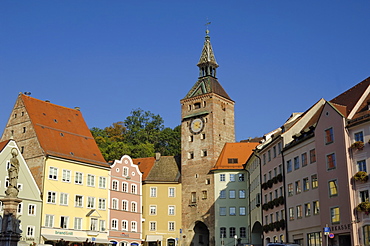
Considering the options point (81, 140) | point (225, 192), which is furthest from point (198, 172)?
point (81, 140)

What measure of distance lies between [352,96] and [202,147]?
38080 mm

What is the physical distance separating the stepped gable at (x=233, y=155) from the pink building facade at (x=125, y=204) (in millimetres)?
12372

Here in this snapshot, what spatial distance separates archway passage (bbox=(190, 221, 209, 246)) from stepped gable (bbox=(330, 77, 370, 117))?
3683 centimetres

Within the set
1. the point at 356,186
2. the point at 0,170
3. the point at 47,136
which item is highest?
the point at 47,136

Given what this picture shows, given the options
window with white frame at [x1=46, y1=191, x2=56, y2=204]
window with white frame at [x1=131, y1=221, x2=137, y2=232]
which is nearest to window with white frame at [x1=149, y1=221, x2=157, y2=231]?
window with white frame at [x1=131, y1=221, x2=137, y2=232]

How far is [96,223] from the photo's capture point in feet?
214

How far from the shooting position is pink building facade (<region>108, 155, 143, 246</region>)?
68.6 metres

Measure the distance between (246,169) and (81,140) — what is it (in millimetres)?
23898

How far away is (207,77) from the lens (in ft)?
286

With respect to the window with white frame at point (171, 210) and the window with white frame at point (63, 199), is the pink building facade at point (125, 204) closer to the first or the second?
the window with white frame at point (171, 210)

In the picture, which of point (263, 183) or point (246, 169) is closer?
point (263, 183)

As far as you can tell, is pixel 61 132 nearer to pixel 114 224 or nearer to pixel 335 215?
pixel 114 224

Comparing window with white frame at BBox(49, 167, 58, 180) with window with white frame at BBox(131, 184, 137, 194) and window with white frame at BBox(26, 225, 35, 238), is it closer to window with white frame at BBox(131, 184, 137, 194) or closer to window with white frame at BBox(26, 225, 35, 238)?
window with white frame at BBox(26, 225, 35, 238)

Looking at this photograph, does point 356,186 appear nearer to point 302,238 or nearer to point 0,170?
point 302,238
